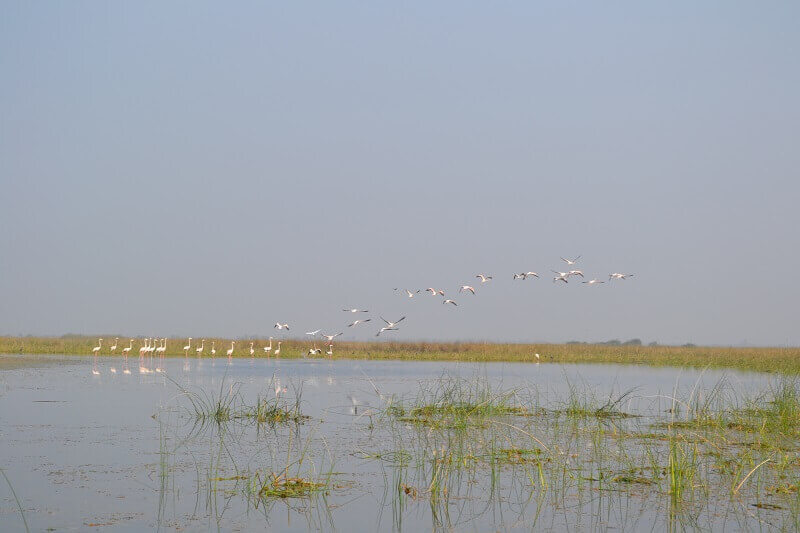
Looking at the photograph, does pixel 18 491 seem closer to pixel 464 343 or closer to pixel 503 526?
pixel 503 526

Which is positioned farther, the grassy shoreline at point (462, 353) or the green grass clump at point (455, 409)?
the grassy shoreline at point (462, 353)

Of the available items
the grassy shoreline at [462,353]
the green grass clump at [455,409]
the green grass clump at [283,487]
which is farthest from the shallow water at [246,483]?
the grassy shoreline at [462,353]

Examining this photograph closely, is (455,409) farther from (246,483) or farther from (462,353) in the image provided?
(462,353)

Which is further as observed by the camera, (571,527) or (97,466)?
(97,466)

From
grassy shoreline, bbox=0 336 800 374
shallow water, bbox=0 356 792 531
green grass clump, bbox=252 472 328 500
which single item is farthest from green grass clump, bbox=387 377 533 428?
grassy shoreline, bbox=0 336 800 374

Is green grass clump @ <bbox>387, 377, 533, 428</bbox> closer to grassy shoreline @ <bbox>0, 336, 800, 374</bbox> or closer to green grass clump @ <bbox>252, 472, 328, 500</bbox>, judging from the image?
green grass clump @ <bbox>252, 472, 328, 500</bbox>

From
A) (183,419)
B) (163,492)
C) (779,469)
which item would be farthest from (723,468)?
(183,419)

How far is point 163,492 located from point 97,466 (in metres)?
1.69

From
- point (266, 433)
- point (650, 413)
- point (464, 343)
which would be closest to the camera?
point (266, 433)

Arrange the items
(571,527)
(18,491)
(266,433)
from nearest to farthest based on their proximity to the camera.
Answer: (571,527), (18,491), (266,433)

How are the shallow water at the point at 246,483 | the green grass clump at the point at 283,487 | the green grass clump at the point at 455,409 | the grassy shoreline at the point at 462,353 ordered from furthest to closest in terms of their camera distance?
the grassy shoreline at the point at 462,353, the green grass clump at the point at 455,409, the green grass clump at the point at 283,487, the shallow water at the point at 246,483

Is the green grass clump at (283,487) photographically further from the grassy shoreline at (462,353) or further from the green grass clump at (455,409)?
the grassy shoreline at (462,353)

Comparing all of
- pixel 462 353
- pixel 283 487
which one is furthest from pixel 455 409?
pixel 462 353

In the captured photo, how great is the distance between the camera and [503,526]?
7.36 m
